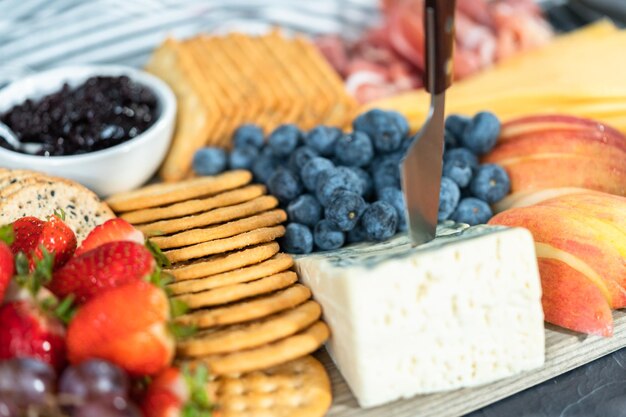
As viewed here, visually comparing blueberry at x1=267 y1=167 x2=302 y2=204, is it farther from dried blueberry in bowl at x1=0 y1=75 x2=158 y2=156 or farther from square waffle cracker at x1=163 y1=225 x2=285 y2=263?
dried blueberry in bowl at x1=0 y1=75 x2=158 y2=156

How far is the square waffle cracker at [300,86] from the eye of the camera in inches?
76.6

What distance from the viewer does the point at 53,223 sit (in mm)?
1312

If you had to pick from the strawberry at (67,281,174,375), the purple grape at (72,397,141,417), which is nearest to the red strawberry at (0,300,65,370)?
the strawberry at (67,281,174,375)

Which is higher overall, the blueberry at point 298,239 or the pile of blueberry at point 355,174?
the pile of blueberry at point 355,174

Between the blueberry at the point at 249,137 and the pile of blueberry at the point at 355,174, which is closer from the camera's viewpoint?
the pile of blueberry at the point at 355,174

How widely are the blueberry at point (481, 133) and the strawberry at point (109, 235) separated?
0.87m

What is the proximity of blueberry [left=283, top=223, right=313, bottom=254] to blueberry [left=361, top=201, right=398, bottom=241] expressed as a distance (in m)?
0.13

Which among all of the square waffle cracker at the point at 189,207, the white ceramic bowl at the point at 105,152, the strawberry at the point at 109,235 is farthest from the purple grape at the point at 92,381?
the white ceramic bowl at the point at 105,152

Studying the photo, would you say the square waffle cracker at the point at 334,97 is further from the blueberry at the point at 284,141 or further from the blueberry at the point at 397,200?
the blueberry at the point at 397,200

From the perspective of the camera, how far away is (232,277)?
1310mm

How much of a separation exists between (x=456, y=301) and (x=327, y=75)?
1027 millimetres

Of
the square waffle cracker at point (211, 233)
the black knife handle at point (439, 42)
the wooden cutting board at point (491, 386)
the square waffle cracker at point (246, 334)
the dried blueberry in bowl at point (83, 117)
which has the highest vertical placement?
the black knife handle at point (439, 42)

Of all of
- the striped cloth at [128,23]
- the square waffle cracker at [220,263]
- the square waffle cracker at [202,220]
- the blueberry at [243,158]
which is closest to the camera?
the square waffle cracker at [220,263]

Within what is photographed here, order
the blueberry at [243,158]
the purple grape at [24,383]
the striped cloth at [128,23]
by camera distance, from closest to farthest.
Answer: the purple grape at [24,383]
the blueberry at [243,158]
the striped cloth at [128,23]
